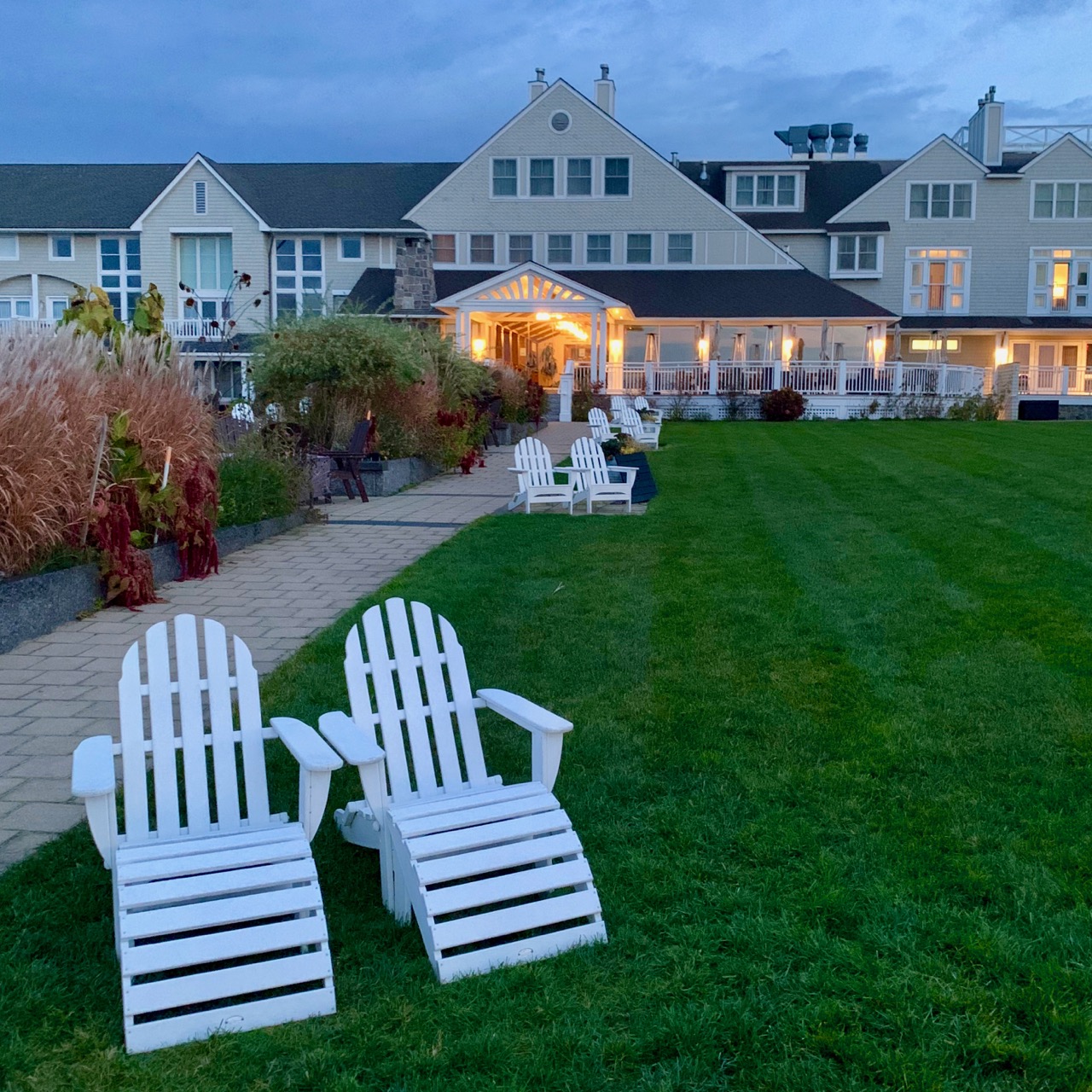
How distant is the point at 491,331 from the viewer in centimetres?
3325

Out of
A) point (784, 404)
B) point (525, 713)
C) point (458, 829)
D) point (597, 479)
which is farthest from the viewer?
point (784, 404)

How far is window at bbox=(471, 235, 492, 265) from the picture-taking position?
36219 mm

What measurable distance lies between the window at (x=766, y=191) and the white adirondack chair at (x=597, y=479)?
28652 mm

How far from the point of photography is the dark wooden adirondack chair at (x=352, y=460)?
12914mm

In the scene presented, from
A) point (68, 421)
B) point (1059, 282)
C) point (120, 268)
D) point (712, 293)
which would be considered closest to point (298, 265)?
point (120, 268)

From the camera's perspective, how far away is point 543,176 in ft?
118

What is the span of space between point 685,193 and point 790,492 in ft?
80.8

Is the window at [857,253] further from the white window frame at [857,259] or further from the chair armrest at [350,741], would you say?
the chair armrest at [350,741]

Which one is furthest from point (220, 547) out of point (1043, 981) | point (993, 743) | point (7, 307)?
→ point (7, 307)

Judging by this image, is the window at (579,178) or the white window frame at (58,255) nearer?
the window at (579,178)

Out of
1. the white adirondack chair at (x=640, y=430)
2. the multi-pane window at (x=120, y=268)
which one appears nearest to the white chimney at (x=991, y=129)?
the white adirondack chair at (x=640, y=430)

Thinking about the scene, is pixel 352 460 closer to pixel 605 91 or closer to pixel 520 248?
pixel 520 248

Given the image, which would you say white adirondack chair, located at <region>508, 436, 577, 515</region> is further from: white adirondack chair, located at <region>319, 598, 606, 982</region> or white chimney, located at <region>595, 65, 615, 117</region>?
white chimney, located at <region>595, 65, 615, 117</region>

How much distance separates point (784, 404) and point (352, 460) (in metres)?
18.9
